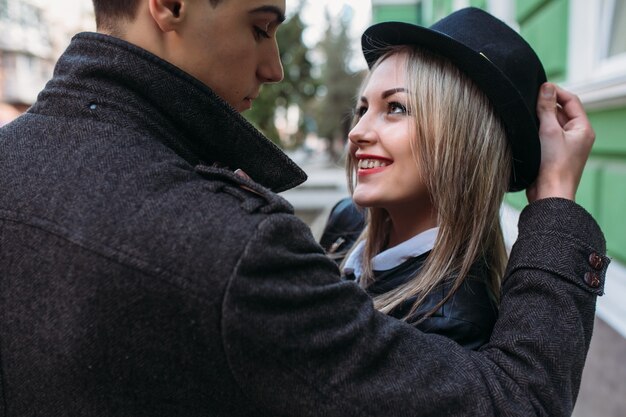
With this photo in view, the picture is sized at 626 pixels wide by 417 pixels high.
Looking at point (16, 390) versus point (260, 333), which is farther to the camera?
point (16, 390)

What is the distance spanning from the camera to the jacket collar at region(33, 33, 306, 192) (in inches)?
40.3

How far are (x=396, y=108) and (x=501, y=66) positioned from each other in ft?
1.16

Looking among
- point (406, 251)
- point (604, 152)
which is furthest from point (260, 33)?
point (604, 152)

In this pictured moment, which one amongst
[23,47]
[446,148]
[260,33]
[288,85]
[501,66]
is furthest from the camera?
[23,47]

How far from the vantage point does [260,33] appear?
3.82 ft

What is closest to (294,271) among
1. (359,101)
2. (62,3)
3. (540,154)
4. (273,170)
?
(273,170)

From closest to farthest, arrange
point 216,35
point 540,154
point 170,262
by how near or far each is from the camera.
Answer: point 170,262
point 216,35
point 540,154

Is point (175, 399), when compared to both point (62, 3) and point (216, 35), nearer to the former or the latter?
point (216, 35)

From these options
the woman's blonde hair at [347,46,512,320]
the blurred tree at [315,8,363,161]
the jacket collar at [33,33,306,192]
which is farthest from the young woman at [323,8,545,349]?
the blurred tree at [315,8,363,161]

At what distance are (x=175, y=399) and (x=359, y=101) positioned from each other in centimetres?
133

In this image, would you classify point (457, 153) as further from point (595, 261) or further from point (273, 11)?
point (273, 11)

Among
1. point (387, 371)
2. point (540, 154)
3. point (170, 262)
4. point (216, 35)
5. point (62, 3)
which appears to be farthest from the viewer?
point (62, 3)

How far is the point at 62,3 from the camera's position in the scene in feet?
84.5

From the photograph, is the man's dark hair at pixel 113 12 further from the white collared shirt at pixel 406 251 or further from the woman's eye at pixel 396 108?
the white collared shirt at pixel 406 251
